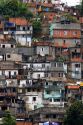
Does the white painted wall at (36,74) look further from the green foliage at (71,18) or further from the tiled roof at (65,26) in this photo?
the green foliage at (71,18)

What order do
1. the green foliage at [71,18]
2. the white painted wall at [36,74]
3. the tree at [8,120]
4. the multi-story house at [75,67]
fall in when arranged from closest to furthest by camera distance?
the tree at [8,120], the white painted wall at [36,74], the multi-story house at [75,67], the green foliage at [71,18]

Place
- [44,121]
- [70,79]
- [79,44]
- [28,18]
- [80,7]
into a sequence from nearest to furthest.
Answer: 1. [44,121]
2. [70,79]
3. [79,44]
4. [28,18]
5. [80,7]

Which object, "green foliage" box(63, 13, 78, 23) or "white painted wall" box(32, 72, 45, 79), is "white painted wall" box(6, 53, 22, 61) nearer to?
"white painted wall" box(32, 72, 45, 79)

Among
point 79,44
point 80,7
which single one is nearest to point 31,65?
point 79,44

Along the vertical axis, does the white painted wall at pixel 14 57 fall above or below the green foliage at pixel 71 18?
below

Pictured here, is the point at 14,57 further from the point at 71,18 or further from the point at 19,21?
the point at 71,18

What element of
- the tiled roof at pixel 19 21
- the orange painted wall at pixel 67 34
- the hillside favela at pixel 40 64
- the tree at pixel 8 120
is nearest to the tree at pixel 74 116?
the hillside favela at pixel 40 64

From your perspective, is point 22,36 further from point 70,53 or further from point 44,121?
point 44,121

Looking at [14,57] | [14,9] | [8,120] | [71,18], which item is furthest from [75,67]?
[8,120]
